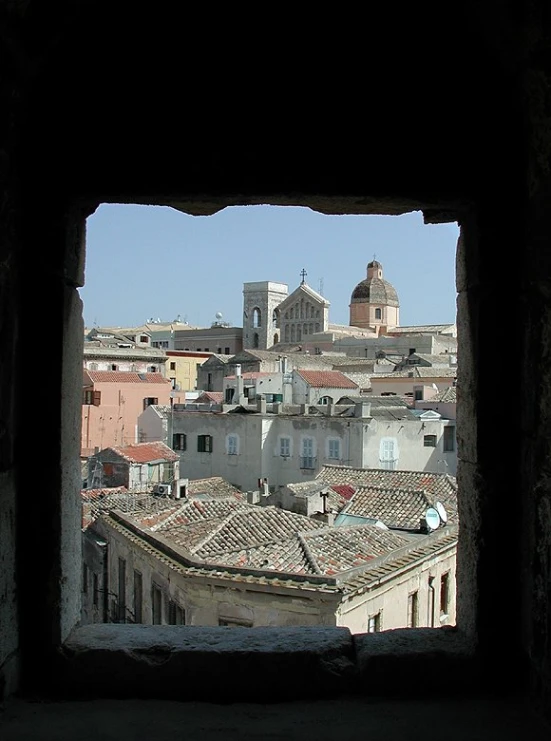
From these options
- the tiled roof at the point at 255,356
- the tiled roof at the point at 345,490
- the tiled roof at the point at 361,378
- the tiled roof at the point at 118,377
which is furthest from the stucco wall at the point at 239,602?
the tiled roof at the point at 255,356

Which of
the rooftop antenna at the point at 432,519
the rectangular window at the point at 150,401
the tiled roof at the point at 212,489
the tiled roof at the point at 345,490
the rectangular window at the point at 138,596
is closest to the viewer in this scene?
the rectangular window at the point at 138,596

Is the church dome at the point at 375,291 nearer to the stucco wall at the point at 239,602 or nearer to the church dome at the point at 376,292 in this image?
the church dome at the point at 376,292

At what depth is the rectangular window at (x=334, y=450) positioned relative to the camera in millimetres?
23078

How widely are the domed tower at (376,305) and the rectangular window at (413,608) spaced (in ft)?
183

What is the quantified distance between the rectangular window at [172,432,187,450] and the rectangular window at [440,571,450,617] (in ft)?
52.7

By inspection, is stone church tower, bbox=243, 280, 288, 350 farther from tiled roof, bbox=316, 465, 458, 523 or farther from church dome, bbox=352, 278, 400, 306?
tiled roof, bbox=316, 465, 458, 523

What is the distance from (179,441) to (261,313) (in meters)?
47.0

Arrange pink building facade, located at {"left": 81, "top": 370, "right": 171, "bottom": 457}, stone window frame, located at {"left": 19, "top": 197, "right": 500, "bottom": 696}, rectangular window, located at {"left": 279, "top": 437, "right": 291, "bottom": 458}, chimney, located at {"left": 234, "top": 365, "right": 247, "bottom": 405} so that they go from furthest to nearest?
1. pink building facade, located at {"left": 81, "top": 370, "right": 171, "bottom": 457}
2. chimney, located at {"left": 234, "top": 365, "right": 247, "bottom": 405}
3. rectangular window, located at {"left": 279, "top": 437, "right": 291, "bottom": 458}
4. stone window frame, located at {"left": 19, "top": 197, "right": 500, "bottom": 696}

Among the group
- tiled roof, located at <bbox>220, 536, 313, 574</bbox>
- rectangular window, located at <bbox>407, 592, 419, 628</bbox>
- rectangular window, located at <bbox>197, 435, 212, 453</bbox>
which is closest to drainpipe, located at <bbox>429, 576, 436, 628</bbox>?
rectangular window, located at <bbox>407, 592, 419, 628</bbox>

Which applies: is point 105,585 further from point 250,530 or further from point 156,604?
point 250,530

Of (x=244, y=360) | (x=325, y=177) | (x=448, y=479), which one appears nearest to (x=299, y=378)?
(x=244, y=360)

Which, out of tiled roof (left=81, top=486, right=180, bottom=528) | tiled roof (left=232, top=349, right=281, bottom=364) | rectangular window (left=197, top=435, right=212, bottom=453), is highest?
tiled roof (left=232, top=349, right=281, bottom=364)

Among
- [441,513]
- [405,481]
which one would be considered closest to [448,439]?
[405,481]

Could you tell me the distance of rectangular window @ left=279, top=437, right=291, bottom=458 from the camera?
78.8 feet
